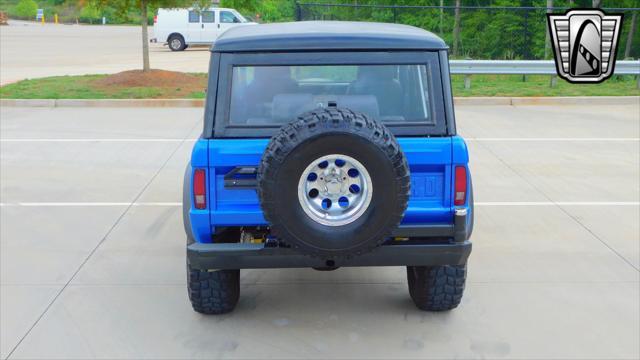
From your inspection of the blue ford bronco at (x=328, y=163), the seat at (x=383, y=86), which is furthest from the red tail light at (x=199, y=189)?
the seat at (x=383, y=86)

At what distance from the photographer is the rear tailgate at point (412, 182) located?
4.74 meters

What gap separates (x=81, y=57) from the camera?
29.2 m

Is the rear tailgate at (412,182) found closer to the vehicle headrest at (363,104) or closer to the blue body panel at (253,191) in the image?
the blue body panel at (253,191)

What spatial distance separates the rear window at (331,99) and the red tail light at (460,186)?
0.42 meters

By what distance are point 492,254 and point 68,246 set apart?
3656 millimetres

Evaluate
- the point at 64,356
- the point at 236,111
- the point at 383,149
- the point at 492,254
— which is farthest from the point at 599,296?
the point at 64,356

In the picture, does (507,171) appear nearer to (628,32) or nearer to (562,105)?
(562,105)

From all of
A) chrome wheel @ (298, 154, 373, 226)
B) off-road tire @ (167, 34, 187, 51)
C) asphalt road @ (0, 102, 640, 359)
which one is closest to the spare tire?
chrome wheel @ (298, 154, 373, 226)

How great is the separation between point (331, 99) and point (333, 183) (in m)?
0.90

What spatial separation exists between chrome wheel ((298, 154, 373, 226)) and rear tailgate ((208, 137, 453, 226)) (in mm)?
433

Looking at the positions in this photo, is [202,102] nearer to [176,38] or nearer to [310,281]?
[310,281]

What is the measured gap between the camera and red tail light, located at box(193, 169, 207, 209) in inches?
188

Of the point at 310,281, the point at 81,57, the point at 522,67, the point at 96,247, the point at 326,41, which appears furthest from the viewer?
the point at 81,57

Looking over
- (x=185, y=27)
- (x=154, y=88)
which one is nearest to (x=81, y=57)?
(x=185, y=27)
